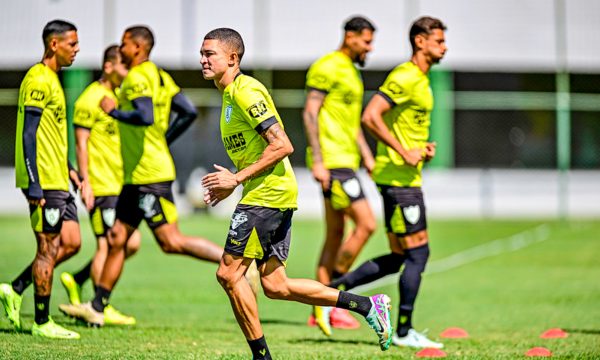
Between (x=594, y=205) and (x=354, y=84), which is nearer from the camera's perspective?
(x=354, y=84)

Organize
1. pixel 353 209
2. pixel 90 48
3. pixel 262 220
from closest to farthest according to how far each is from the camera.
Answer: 1. pixel 262 220
2. pixel 353 209
3. pixel 90 48

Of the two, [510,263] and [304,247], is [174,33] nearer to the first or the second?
[304,247]

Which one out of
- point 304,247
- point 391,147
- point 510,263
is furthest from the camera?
point 304,247

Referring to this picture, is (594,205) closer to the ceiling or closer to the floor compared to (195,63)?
closer to the floor

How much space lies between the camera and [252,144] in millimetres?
7188

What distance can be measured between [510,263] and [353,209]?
6.69 meters

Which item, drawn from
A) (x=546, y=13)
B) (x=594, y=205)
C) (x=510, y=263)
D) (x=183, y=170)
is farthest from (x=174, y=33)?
(x=510, y=263)

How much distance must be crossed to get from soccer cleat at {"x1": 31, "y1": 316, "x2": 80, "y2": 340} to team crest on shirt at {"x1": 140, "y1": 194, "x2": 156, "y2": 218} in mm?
1439

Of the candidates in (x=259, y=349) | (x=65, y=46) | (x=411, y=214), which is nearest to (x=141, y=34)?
(x=65, y=46)

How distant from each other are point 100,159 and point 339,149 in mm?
2401

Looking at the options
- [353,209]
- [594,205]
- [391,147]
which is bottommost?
[594,205]

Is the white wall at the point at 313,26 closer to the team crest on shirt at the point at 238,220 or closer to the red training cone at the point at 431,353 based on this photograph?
the red training cone at the point at 431,353

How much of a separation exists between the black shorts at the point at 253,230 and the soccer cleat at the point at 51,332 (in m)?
2.10

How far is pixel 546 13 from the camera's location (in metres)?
29.1
